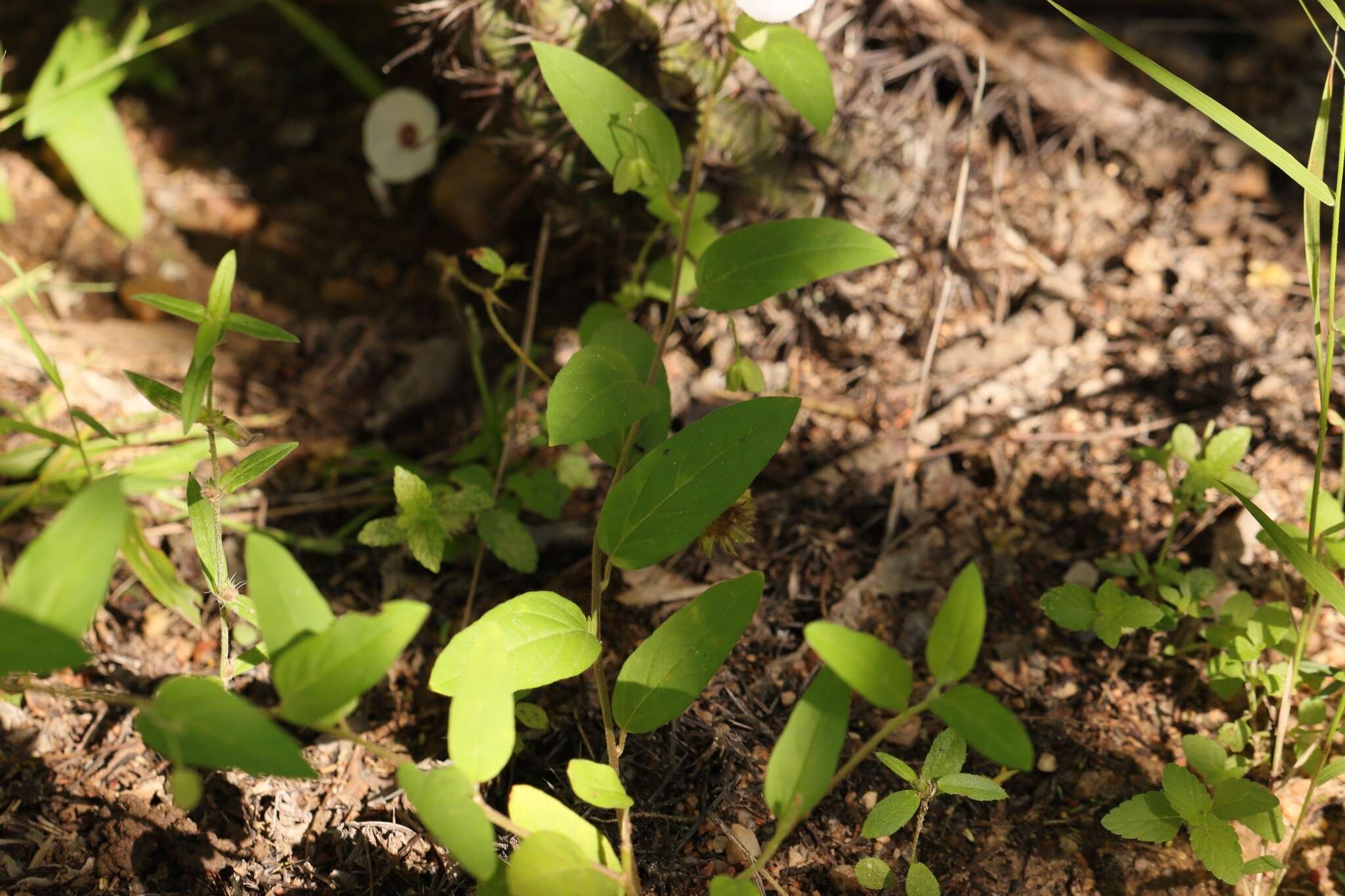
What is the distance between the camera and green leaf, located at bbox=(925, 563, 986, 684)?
1.01 metres

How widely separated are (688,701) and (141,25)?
213 centimetres

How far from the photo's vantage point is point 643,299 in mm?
2105

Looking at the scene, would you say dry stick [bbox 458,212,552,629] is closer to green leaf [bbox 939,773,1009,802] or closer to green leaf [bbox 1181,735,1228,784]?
green leaf [bbox 939,773,1009,802]

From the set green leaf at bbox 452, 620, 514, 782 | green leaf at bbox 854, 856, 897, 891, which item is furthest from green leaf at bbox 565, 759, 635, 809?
green leaf at bbox 854, 856, 897, 891

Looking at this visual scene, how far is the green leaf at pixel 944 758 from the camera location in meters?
1.30

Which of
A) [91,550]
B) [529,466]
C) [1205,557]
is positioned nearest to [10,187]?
[529,466]

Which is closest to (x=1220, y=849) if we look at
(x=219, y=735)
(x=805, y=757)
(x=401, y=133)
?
(x=805, y=757)

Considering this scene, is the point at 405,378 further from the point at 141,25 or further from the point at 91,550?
the point at 91,550

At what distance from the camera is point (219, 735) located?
896mm

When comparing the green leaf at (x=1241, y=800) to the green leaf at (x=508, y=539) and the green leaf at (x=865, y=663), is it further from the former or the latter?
the green leaf at (x=508, y=539)

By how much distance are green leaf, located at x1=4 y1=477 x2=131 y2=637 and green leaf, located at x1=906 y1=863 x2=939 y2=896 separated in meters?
1.07

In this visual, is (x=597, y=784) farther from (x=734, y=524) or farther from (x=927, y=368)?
(x=927, y=368)

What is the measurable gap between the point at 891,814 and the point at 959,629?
40cm

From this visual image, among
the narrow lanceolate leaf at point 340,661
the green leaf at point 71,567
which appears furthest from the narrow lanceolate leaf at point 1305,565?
the green leaf at point 71,567
